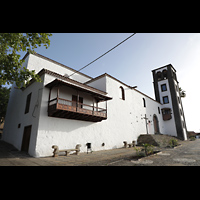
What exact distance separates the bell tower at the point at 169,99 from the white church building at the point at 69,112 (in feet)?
16.7

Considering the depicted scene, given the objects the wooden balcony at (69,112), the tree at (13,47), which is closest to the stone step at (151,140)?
the wooden balcony at (69,112)

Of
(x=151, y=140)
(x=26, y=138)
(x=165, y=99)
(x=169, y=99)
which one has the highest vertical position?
(x=165, y=99)

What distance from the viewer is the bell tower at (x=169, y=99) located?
2462cm

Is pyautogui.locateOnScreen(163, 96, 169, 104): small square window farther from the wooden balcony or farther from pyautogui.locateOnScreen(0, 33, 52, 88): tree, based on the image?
pyautogui.locateOnScreen(0, 33, 52, 88): tree

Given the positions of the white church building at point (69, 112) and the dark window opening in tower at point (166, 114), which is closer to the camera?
the white church building at point (69, 112)

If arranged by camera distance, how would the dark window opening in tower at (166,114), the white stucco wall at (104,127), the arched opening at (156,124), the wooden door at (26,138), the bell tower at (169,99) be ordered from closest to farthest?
the white stucco wall at (104,127) → the wooden door at (26,138) → the arched opening at (156,124) → the bell tower at (169,99) → the dark window opening in tower at (166,114)

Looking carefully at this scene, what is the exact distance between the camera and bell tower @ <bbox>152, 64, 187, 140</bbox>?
2462 centimetres

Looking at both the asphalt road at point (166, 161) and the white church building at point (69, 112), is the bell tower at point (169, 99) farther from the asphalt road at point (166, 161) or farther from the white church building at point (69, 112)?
the asphalt road at point (166, 161)

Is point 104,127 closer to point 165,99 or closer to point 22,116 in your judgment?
point 22,116

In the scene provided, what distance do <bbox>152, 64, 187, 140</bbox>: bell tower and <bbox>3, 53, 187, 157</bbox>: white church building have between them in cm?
508

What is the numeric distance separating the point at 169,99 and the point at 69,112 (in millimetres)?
24003

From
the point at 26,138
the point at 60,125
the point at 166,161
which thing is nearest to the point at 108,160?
the point at 166,161

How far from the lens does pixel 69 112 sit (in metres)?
9.52
